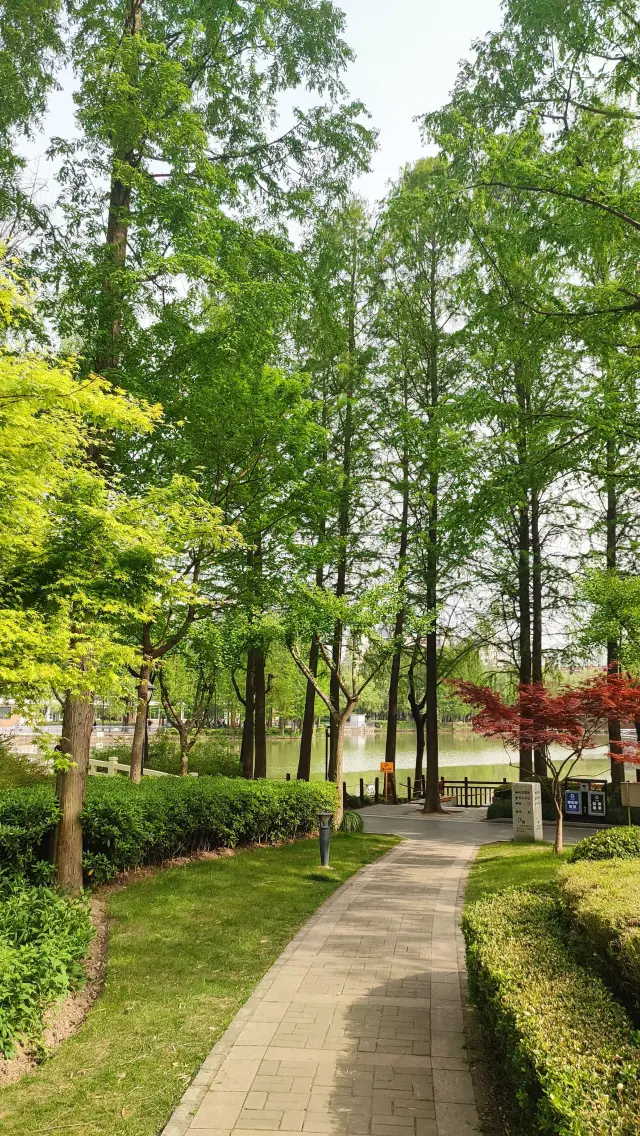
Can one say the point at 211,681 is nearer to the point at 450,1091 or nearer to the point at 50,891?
the point at 50,891

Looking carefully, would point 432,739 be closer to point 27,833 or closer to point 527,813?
point 527,813

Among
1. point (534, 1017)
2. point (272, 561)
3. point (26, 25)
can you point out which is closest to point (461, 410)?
point (272, 561)

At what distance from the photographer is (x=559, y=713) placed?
42.3 ft

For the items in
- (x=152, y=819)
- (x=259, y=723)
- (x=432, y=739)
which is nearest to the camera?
(x=152, y=819)

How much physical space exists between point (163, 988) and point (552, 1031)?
398cm

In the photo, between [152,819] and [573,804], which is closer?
[152,819]

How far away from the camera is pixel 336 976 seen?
6770 mm

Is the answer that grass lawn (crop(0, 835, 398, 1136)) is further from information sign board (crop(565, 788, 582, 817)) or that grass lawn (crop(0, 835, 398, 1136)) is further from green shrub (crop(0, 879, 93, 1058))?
information sign board (crop(565, 788, 582, 817))

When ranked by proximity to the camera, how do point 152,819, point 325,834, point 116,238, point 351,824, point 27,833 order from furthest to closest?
point 351,824 → point 325,834 → point 152,819 → point 116,238 → point 27,833

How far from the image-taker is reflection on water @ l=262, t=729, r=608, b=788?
A: 128 ft

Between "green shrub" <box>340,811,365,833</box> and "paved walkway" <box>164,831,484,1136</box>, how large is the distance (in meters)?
7.64

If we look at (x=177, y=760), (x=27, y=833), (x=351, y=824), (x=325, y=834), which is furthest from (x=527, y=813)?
(x=177, y=760)

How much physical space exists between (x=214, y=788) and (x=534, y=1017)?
916 centimetres

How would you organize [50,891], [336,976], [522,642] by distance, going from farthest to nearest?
[522,642] < [50,891] < [336,976]
